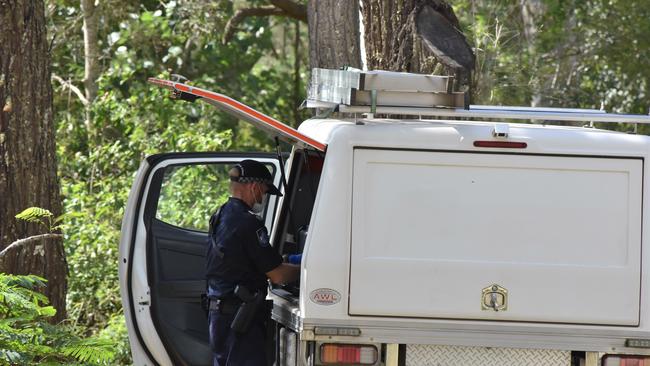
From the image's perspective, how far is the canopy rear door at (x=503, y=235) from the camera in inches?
211

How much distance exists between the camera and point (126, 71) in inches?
563

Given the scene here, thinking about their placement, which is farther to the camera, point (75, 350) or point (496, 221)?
point (75, 350)

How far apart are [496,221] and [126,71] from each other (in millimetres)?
9644

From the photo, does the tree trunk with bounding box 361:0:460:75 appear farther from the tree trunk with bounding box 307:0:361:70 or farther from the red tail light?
the red tail light

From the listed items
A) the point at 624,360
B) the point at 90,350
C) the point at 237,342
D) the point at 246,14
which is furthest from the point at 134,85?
the point at 624,360

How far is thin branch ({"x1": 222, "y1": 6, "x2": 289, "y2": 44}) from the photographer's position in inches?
542

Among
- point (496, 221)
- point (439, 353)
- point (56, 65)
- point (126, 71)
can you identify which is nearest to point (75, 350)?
point (439, 353)

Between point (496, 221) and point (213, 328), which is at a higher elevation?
point (496, 221)

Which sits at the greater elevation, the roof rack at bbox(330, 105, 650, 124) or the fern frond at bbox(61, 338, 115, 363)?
the roof rack at bbox(330, 105, 650, 124)

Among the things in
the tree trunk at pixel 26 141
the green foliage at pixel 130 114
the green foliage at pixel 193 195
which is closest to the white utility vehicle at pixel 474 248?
the tree trunk at pixel 26 141

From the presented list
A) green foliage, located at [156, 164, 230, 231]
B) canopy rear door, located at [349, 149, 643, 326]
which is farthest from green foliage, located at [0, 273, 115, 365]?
green foliage, located at [156, 164, 230, 231]

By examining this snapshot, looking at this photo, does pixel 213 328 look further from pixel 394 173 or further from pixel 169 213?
pixel 169 213

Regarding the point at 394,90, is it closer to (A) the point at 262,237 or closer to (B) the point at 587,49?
(A) the point at 262,237

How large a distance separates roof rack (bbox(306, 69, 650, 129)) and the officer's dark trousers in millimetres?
1348
